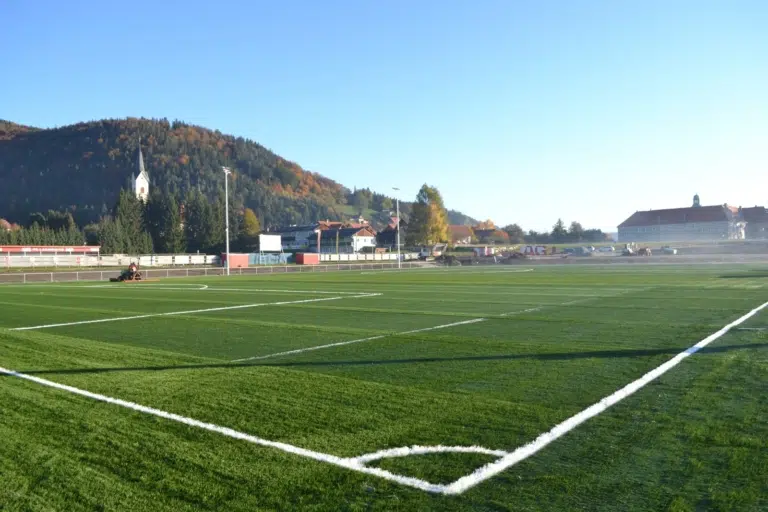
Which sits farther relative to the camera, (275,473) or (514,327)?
(514,327)

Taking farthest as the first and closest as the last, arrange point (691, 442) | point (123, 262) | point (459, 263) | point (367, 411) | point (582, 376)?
point (459, 263)
point (123, 262)
point (582, 376)
point (367, 411)
point (691, 442)

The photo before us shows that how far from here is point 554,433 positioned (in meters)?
5.28

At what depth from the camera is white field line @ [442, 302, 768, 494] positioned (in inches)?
166

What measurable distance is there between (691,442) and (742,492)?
3.37ft

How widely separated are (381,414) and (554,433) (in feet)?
5.55

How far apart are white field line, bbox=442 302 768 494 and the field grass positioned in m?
0.09

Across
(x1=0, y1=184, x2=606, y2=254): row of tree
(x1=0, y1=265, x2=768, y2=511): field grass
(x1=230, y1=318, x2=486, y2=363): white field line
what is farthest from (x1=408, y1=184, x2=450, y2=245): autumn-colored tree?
(x1=0, y1=265, x2=768, y2=511): field grass

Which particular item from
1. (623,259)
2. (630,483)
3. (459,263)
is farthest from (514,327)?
(459,263)

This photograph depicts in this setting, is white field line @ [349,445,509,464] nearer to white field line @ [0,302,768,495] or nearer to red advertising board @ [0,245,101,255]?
white field line @ [0,302,768,495]

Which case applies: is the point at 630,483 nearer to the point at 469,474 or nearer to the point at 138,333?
the point at 469,474

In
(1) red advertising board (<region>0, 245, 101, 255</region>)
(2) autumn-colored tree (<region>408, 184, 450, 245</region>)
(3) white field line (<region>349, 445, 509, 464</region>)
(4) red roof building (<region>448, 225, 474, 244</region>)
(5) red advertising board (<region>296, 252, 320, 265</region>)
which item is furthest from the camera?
(4) red roof building (<region>448, 225, 474, 244</region>)

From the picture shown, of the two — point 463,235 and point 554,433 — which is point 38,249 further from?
point 463,235

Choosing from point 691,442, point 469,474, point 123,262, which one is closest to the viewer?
point 469,474

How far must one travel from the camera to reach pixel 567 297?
20359 mm
